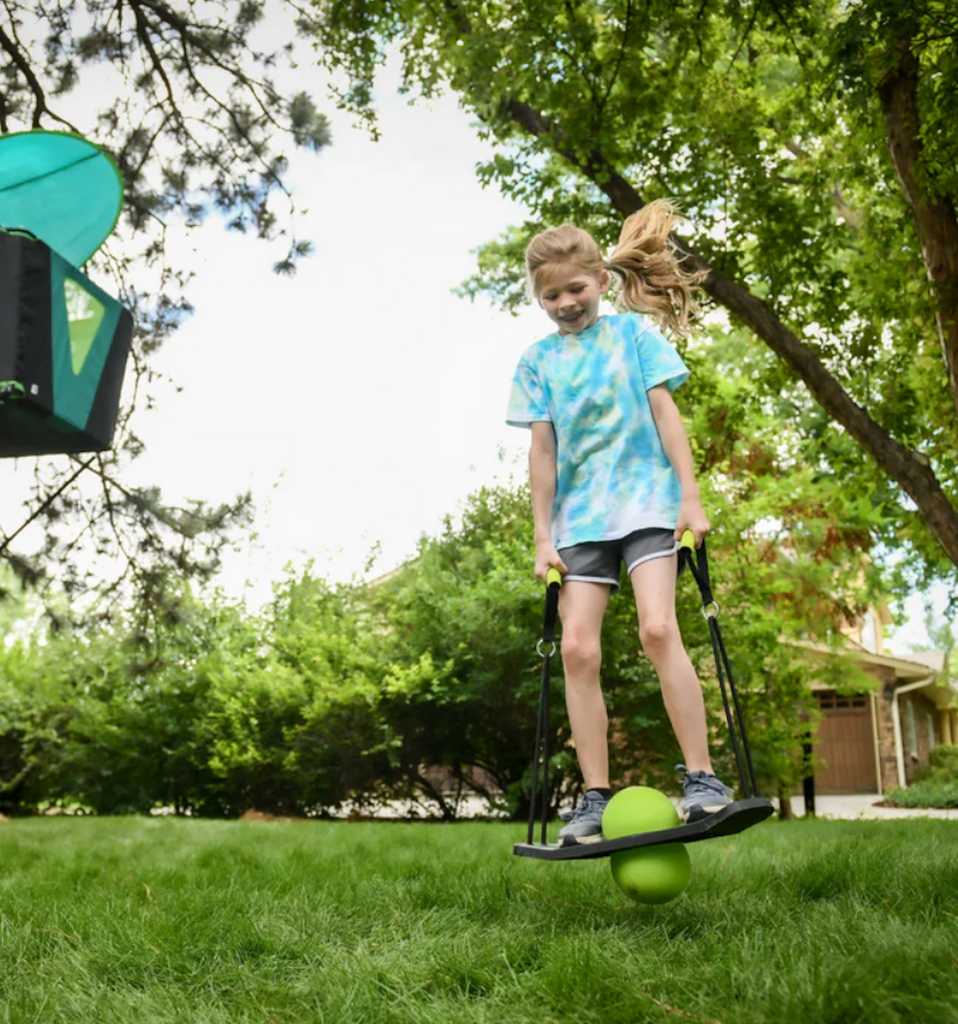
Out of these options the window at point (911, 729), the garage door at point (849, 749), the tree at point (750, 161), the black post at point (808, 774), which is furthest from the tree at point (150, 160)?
the window at point (911, 729)

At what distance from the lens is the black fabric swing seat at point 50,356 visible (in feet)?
7.68

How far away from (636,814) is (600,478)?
3.06 feet

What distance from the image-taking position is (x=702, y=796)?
2.56 metres

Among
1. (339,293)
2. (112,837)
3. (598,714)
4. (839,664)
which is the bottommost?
(112,837)

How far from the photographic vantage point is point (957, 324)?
21.0 ft

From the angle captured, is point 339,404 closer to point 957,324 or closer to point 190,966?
point 957,324

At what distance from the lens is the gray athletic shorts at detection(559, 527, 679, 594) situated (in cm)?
281

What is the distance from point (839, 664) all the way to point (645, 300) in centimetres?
1074

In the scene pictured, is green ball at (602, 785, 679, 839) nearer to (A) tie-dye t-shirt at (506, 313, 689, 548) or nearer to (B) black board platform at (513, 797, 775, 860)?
(B) black board platform at (513, 797, 775, 860)

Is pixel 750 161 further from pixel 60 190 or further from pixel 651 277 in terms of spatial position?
pixel 60 190

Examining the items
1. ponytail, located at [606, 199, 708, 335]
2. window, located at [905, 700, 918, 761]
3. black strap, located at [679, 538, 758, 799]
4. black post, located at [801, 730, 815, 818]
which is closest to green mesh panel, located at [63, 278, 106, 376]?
ponytail, located at [606, 199, 708, 335]

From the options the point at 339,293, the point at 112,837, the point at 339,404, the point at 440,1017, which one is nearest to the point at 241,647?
the point at 112,837

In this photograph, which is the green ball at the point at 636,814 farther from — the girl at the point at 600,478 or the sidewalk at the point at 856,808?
the sidewalk at the point at 856,808

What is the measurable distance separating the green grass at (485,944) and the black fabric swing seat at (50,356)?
123 cm
